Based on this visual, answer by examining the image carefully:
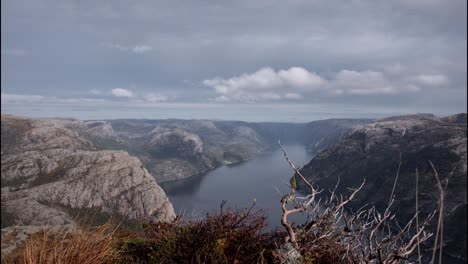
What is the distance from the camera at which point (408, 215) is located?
186000mm

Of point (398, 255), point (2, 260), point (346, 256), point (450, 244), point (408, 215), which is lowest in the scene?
point (450, 244)

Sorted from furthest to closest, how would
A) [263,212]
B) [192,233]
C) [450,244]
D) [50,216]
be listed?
[50,216] < [450,244] < [263,212] < [192,233]

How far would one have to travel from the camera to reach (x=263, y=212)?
22.3ft

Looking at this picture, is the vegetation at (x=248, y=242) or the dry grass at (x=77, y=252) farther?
the dry grass at (x=77, y=252)

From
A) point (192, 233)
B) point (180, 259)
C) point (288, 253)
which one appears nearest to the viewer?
point (288, 253)

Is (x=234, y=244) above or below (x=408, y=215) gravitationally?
above

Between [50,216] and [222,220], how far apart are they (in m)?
219

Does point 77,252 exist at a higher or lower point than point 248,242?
lower

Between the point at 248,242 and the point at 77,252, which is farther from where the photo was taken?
the point at 248,242

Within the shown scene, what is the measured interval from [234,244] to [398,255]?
2.58 m

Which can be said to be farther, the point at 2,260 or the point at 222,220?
the point at 222,220

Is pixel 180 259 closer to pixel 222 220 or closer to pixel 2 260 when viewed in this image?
pixel 222 220

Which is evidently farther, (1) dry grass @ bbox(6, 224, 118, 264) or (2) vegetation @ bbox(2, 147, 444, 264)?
(1) dry grass @ bbox(6, 224, 118, 264)

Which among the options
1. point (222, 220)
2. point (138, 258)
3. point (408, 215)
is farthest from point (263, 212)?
point (408, 215)
